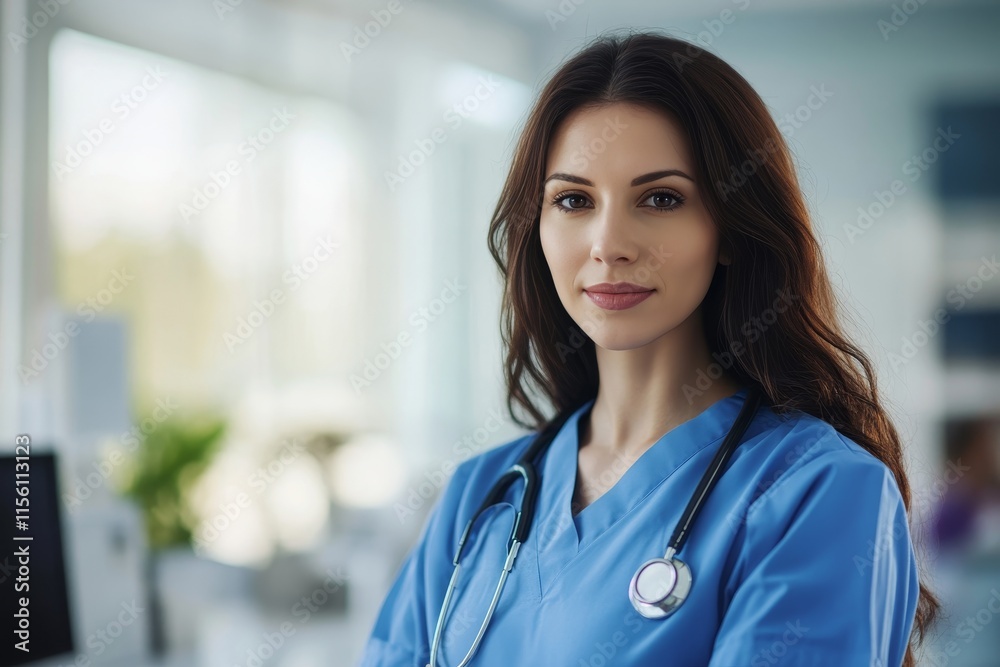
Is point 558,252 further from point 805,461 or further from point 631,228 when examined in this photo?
point 805,461

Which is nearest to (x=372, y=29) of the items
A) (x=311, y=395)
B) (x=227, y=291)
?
(x=227, y=291)

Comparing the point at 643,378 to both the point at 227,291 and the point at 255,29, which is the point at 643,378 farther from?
the point at 255,29

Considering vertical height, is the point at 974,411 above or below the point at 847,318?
below

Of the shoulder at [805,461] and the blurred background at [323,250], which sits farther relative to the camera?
the blurred background at [323,250]

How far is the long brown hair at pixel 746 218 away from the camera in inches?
41.3

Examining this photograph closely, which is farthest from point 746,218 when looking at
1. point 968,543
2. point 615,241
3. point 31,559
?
point 968,543

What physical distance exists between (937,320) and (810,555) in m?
2.84

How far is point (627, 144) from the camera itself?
41.0 inches

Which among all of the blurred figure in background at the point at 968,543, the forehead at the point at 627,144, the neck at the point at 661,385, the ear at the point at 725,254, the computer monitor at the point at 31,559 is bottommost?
the blurred figure in background at the point at 968,543

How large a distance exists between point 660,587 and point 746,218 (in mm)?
446

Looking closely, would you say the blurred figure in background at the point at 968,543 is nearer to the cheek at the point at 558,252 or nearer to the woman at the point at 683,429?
the woman at the point at 683,429

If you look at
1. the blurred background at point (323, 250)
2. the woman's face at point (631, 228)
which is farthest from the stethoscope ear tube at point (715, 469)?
the blurred background at point (323, 250)

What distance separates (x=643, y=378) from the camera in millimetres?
1188

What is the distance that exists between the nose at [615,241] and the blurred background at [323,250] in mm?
1898
